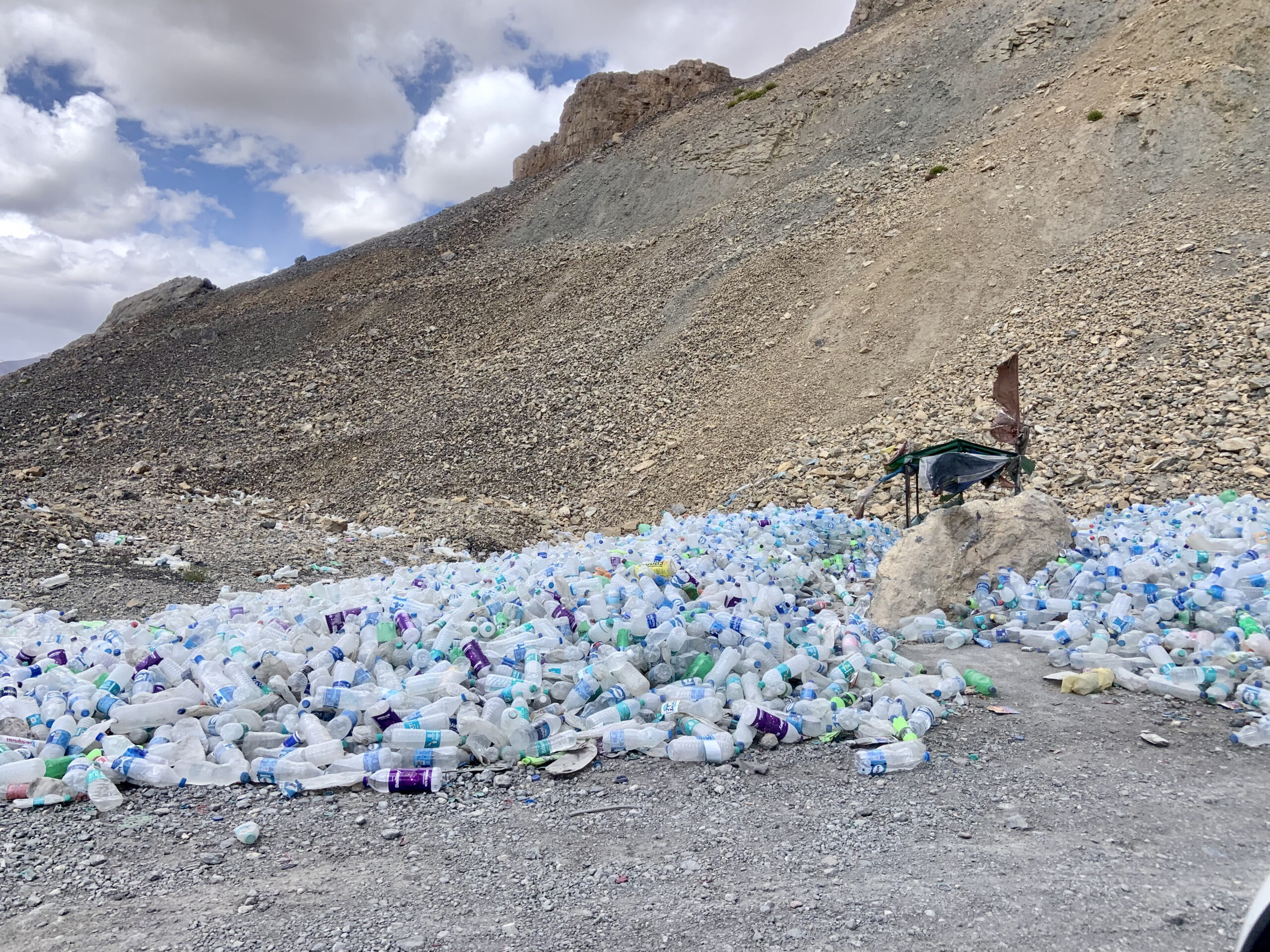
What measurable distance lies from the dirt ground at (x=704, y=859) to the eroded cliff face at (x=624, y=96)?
34.4 metres

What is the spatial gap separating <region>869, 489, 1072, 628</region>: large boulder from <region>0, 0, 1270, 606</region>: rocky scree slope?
3.57 meters

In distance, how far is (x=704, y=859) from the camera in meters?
2.66

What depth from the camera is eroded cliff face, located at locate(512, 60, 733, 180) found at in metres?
34.2

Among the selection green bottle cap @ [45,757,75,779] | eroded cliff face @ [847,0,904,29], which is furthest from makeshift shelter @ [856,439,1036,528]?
eroded cliff face @ [847,0,904,29]

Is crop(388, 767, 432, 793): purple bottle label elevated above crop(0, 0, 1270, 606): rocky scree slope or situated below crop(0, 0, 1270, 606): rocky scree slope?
below

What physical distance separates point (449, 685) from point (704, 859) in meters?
1.54

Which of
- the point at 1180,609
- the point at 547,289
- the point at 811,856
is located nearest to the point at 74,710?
the point at 811,856

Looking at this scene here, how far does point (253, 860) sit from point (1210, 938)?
116 inches

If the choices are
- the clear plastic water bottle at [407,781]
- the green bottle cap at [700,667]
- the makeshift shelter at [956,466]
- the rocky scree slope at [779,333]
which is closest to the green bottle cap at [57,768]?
the clear plastic water bottle at [407,781]

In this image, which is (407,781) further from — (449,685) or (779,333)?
(779,333)

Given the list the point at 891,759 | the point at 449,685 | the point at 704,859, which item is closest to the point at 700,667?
the point at 891,759

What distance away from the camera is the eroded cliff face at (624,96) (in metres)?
34.2

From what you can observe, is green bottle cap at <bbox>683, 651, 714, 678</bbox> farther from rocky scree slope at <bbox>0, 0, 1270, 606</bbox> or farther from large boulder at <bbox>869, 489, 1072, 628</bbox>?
rocky scree slope at <bbox>0, 0, 1270, 606</bbox>

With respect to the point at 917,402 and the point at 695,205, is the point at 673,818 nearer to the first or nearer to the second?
the point at 917,402
